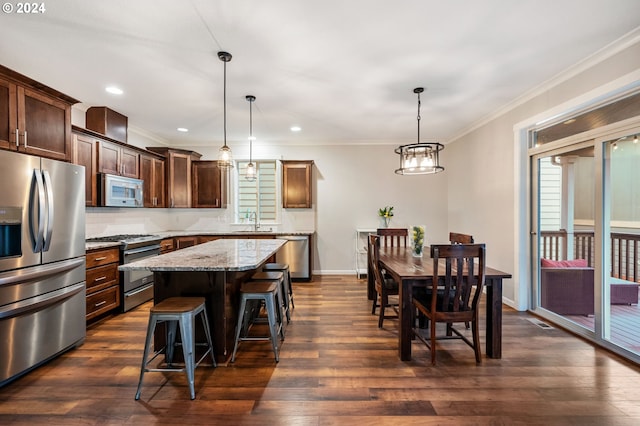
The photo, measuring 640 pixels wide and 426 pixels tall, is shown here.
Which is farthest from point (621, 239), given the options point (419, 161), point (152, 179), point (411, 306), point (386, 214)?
point (152, 179)

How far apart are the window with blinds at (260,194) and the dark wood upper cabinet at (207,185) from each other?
45cm

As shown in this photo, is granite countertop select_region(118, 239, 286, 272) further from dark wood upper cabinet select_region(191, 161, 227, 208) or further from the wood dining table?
dark wood upper cabinet select_region(191, 161, 227, 208)

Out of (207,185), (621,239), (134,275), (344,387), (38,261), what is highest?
(207,185)

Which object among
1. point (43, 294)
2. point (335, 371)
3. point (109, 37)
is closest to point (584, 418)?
point (335, 371)

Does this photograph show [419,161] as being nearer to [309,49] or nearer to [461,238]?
[461,238]

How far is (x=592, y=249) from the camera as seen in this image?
106 inches

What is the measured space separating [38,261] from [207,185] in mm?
3163

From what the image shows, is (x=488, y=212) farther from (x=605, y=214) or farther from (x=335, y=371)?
(x=335, y=371)

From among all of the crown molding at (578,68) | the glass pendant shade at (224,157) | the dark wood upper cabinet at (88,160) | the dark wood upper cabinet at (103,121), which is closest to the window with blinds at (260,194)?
the dark wood upper cabinet at (103,121)

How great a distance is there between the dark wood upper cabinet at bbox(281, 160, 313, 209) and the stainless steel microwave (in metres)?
2.33

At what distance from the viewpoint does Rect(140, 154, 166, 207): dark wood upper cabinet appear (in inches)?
172

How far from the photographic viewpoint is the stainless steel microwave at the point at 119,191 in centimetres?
353

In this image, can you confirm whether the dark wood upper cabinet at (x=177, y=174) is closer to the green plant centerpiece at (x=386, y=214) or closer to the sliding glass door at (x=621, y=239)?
the green plant centerpiece at (x=386, y=214)

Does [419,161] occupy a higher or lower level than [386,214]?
higher
